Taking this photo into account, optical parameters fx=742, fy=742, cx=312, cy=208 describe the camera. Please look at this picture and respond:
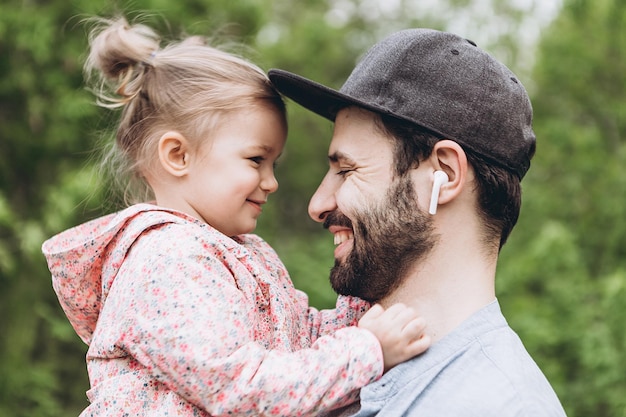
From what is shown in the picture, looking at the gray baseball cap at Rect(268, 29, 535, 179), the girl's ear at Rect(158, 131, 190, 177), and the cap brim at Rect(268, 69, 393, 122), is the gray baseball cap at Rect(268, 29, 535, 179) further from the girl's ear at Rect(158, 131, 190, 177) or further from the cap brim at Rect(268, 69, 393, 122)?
the girl's ear at Rect(158, 131, 190, 177)

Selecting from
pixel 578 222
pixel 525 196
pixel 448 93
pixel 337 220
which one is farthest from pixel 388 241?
pixel 525 196

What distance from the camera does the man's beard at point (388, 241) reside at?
2016mm

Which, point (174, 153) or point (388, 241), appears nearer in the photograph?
point (388, 241)

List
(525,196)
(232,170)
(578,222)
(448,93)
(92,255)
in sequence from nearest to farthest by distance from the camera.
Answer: (448,93), (92,255), (232,170), (578,222), (525,196)

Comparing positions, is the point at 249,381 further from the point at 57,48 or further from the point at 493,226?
the point at 57,48

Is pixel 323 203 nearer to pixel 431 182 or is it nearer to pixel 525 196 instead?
pixel 431 182

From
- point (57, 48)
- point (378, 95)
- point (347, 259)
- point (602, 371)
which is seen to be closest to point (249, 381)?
point (347, 259)

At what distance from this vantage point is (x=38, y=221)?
568 centimetres

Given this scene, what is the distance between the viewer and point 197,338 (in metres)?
1.76

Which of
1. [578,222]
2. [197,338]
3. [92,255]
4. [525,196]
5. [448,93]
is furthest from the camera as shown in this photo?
[525,196]

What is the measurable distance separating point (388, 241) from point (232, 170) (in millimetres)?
516

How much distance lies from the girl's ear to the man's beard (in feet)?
1.84

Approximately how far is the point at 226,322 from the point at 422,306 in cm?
55

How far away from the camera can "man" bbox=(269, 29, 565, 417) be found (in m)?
1.96
